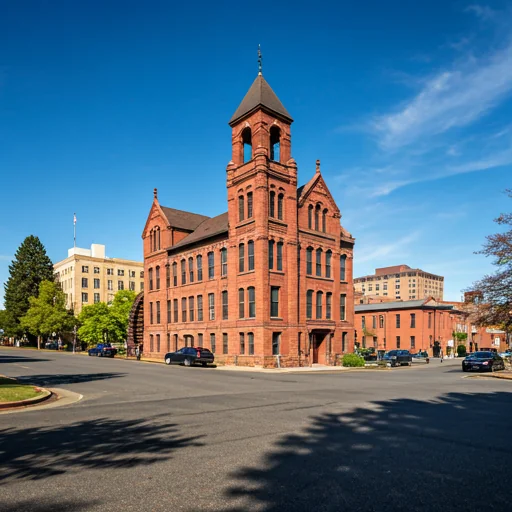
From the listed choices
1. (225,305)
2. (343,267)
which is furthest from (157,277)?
(343,267)

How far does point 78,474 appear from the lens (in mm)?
7027

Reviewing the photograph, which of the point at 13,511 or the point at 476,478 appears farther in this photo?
the point at 476,478

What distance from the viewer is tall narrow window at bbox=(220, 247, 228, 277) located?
43.9 meters

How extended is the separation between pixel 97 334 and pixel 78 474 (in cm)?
6528

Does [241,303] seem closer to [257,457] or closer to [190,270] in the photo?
[190,270]

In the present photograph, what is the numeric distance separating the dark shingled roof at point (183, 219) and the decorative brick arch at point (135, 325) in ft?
39.2

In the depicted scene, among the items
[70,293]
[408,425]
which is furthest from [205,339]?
[70,293]

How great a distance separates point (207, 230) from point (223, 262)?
698 centimetres

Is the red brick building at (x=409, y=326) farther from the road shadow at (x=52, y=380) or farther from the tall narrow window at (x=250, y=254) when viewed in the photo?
the road shadow at (x=52, y=380)

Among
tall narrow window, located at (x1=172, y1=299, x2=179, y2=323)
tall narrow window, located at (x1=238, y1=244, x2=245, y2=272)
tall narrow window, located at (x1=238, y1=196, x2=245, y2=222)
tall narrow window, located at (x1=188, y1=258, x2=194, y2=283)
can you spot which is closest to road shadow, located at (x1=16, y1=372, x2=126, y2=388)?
tall narrow window, located at (x1=238, y1=244, x2=245, y2=272)

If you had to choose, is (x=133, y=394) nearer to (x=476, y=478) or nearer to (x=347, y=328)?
(x=476, y=478)

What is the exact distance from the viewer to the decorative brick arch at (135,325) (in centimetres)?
6012

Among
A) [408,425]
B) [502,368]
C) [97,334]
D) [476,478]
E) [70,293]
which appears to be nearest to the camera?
[476,478]

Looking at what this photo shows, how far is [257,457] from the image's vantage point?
7941 millimetres
